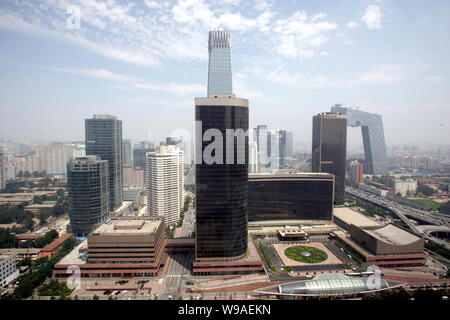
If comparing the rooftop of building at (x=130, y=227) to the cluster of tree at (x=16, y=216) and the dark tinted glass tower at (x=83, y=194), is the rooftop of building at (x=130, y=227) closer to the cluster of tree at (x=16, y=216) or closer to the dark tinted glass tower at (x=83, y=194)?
the dark tinted glass tower at (x=83, y=194)

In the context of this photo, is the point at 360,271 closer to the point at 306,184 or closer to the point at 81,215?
the point at 306,184

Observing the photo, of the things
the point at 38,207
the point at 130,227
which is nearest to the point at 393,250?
the point at 130,227

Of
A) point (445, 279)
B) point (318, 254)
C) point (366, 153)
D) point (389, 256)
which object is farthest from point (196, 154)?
point (366, 153)

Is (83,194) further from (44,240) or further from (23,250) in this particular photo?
(23,250)

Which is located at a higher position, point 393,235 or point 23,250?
point 393,235

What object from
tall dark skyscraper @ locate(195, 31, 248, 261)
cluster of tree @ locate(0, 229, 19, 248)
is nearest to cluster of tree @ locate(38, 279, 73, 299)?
tall dark skyscraper @ locate(195, 31, 248, 261)

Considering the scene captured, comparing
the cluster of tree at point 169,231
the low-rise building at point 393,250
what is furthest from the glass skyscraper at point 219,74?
the low-rise building at point 393,250

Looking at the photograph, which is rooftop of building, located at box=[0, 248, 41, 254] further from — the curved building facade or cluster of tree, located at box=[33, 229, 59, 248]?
the curved building facade
